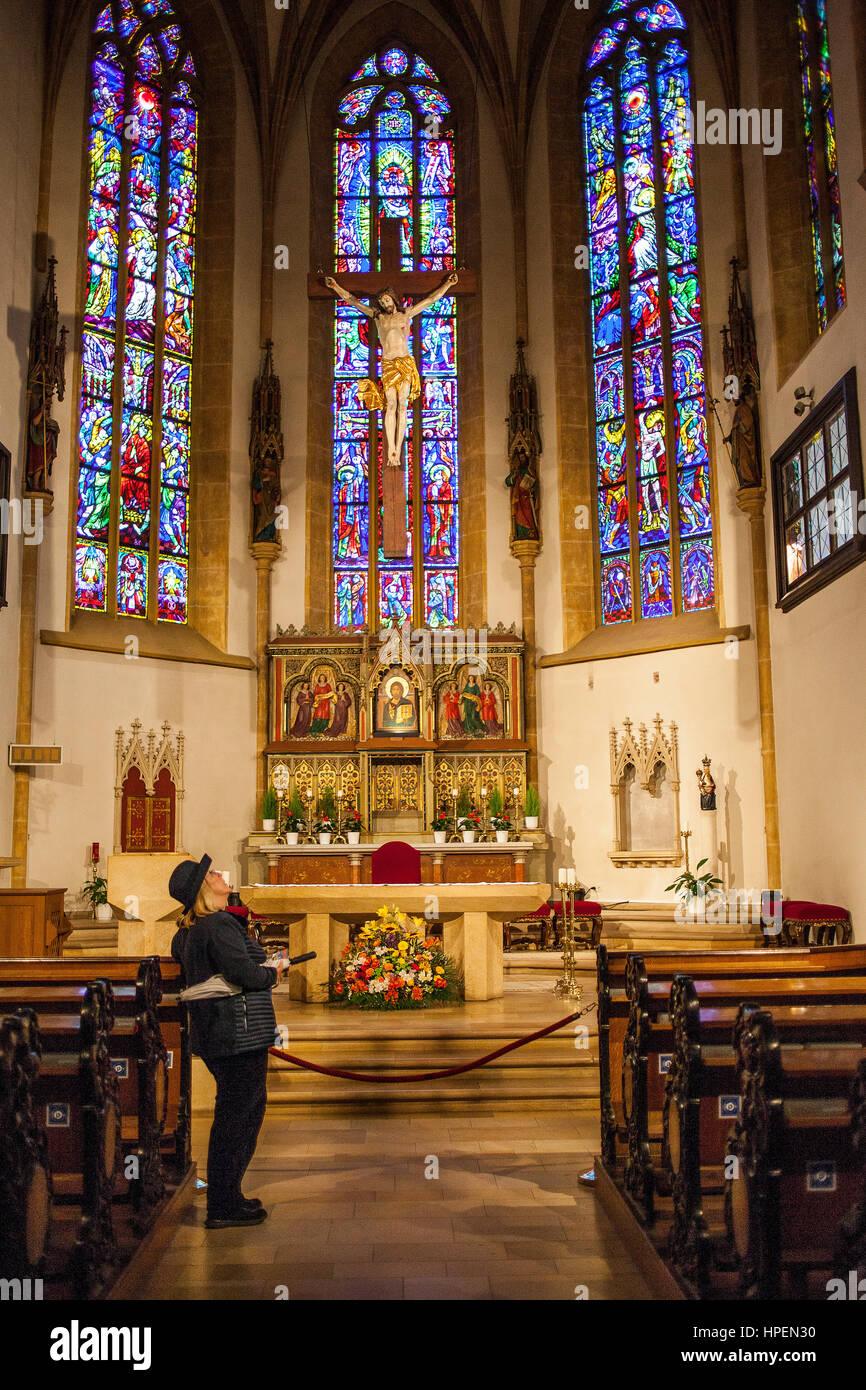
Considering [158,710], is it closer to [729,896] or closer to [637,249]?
[729,896]

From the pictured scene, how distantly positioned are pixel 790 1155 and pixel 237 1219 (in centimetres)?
274

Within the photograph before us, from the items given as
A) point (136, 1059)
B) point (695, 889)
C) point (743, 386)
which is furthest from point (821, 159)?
point (136, 1059)

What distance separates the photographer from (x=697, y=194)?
16.3 metres

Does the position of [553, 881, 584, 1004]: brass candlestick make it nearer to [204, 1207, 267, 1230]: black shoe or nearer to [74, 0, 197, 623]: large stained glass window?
[204, 1207, 267, 1230]: black shoe

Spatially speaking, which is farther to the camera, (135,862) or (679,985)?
(135,862)

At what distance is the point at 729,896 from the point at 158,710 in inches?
316

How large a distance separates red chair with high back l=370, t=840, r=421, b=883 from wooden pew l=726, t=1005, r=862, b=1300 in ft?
24.0

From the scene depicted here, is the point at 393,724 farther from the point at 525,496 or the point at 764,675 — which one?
the point at 764,675

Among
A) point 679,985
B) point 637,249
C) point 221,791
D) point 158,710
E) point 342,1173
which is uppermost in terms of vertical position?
point 637,249

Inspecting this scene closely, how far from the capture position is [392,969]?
30.9 feet

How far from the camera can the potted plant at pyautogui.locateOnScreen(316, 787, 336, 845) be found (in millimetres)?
15492

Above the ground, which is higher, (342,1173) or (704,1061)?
(704,1061)
